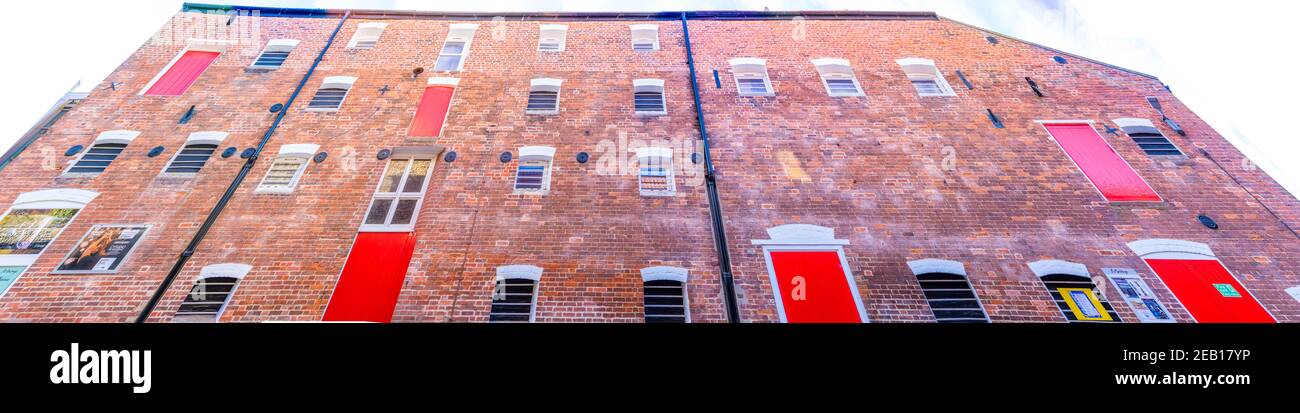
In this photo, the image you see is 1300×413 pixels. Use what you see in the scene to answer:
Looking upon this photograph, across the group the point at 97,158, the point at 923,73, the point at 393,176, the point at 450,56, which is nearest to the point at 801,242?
the point at 923,73

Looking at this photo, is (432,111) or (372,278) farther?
(432,111)

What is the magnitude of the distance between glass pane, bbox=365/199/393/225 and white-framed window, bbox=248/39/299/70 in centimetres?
596

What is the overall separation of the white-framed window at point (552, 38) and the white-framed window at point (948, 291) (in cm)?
938

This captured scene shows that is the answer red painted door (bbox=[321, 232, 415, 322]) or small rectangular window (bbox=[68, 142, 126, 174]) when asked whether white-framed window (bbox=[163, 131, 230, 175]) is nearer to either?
small rectangular window (bbox=[68, 142, 126, 174])

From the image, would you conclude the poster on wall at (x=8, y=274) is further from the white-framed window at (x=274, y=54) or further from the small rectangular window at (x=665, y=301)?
the small rectangular window at (x=665, y=301)

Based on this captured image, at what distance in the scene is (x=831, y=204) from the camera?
7.94m

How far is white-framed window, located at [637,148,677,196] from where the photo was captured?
8.14 meters

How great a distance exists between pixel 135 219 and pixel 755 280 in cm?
1025

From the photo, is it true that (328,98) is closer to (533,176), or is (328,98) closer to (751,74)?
(533,176)

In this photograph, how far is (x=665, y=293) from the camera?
692cm

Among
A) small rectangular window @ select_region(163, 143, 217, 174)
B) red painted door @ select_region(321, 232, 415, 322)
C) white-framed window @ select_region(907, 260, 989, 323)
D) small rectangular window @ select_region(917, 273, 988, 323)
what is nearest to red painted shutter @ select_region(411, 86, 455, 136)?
red painted door @ select_region(321, 232, 415, 322)

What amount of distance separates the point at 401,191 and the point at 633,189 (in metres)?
4.20
